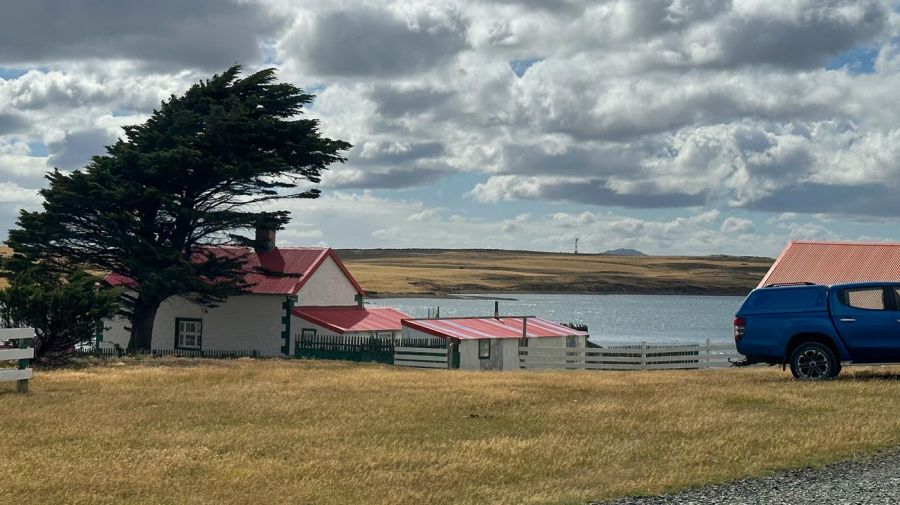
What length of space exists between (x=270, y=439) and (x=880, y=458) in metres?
8.53

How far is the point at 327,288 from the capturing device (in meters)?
50.8

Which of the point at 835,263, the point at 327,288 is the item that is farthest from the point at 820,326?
the point at 327,288

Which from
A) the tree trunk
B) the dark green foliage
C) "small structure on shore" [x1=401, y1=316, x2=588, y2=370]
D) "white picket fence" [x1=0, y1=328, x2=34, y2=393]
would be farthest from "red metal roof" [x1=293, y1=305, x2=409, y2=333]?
"white picket fence" [x1=0, y1=328, x2=34, y2=393]

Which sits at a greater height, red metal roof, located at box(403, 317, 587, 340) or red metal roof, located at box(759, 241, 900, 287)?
red metal roof, located at box(759, 241, 900, 287)

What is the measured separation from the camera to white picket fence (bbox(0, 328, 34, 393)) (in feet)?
66.7

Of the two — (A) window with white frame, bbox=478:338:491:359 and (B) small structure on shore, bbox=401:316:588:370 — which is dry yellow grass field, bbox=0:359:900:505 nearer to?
(B) small structure on shore, bbox=401:316:588:370

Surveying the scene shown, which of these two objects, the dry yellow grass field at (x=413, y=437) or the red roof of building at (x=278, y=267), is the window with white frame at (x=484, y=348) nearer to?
the red roof of building at (x=278, y=267)

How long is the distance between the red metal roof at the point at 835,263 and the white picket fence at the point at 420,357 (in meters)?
14.9

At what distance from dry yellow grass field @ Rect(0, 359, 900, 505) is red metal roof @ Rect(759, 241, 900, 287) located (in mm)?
22494

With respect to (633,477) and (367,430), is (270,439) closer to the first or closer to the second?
(367,430)

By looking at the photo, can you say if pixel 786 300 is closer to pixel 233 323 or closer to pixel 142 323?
pixel 233 323

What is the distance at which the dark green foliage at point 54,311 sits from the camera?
91.8ft

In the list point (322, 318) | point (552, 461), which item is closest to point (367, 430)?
point (552, 461)

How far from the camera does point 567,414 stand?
732 inches
